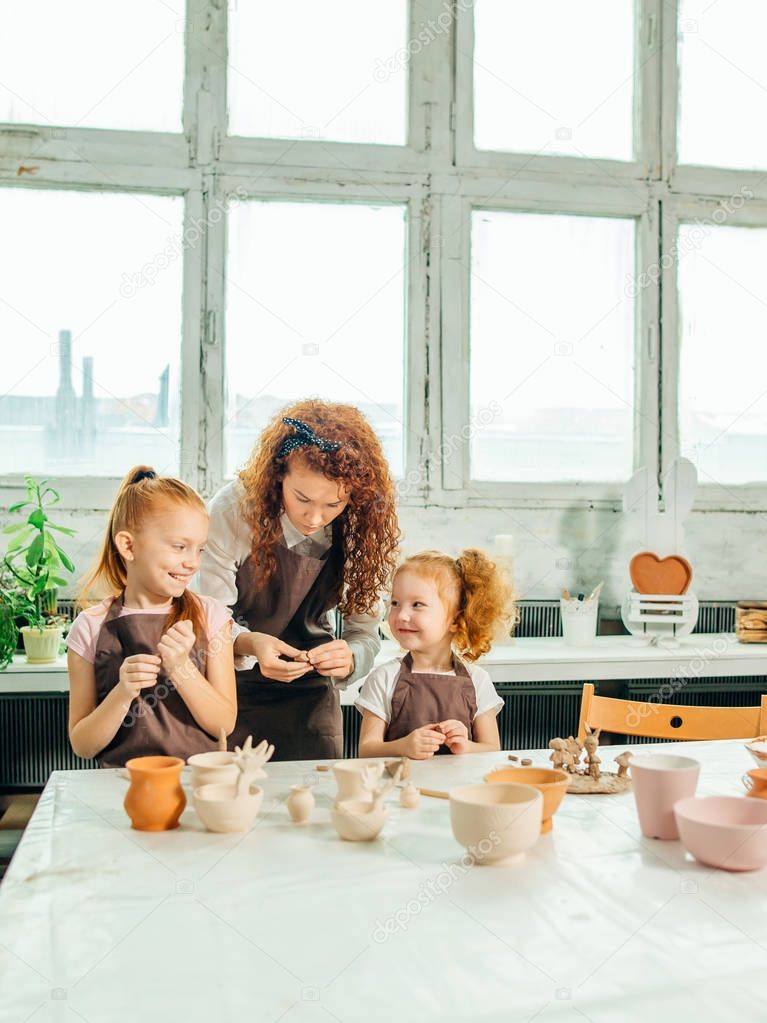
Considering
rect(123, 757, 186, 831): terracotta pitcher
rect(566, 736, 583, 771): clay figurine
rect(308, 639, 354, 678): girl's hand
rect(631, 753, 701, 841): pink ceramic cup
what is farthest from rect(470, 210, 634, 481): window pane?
rect(123, 757, 186, 831): terracotta pitcher

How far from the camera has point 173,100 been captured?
373 cm

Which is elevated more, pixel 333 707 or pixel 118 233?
Result: pixel 118 233

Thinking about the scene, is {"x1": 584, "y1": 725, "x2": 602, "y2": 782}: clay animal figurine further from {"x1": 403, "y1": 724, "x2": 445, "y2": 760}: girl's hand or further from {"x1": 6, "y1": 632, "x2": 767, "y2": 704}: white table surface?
{"x1": 6, "y1": 632, "x2": 767, "y2": 704}: white table surface

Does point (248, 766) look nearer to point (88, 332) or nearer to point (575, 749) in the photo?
point (575, 749)

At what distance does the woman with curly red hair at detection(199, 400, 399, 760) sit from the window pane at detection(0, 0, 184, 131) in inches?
80.7

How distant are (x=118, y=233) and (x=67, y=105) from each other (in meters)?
0.52

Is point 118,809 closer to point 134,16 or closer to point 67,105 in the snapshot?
point 67,105

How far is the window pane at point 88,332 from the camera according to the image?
3.59 metres

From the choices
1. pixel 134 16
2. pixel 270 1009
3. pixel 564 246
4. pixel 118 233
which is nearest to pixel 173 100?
pixel 134 16

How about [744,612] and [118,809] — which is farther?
[744,612]

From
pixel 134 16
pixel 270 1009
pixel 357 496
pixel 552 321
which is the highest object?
pixel 134 16

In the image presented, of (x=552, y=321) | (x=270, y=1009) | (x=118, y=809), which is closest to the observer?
(x=270, y=1009)

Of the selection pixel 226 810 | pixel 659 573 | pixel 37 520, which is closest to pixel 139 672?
pixel 226 810

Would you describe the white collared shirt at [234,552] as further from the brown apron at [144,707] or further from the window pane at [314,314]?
the window pane at [314,314]
